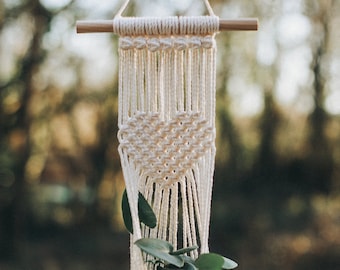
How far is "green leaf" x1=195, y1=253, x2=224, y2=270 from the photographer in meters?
0.81

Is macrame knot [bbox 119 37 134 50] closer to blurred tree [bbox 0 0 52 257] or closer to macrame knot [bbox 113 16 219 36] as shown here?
macrame knot [bbox 113 16 219 36]

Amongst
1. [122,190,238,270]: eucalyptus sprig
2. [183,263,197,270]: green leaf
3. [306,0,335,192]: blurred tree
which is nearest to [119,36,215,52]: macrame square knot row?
[122,190,238,270]: eucalyptus sprig

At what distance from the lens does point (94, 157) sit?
2.04m

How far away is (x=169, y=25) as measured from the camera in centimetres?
83

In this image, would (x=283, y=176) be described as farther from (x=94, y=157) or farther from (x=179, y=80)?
(x=179, y=80)

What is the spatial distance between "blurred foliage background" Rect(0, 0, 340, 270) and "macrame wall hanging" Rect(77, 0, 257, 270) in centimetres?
110

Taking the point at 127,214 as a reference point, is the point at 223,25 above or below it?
above

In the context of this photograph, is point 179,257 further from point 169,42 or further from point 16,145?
point 16,145

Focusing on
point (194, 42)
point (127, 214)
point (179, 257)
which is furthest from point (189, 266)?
point (194, 42)

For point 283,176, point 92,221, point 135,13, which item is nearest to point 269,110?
point 283,176

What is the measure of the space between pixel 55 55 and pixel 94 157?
16.9 inches

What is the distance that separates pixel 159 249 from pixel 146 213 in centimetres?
7

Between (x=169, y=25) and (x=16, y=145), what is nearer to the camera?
(x=169, y=25)

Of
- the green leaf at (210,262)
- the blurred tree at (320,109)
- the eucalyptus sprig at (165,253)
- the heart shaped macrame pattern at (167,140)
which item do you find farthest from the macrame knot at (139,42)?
the blurred tree at (320,109)
